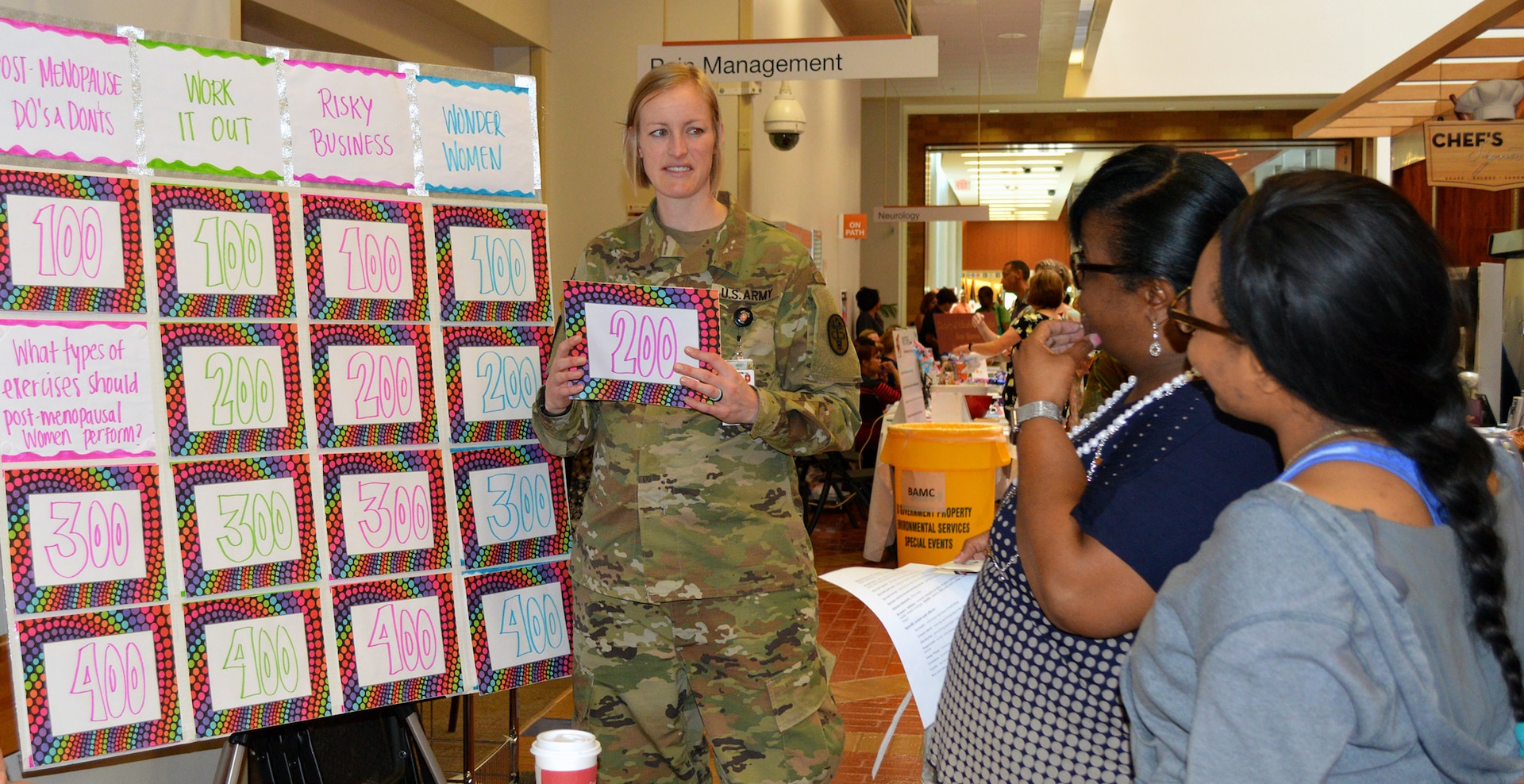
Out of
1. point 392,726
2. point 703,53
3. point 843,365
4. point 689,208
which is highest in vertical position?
point 703,53

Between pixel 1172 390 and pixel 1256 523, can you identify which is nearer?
pixel 1256 523

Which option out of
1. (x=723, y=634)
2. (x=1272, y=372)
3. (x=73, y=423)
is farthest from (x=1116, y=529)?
(x=73, y=423)

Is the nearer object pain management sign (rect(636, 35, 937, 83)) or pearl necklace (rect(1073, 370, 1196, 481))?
pearl necklace (rect(1073, 370, 1196, 481))

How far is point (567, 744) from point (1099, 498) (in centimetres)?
64

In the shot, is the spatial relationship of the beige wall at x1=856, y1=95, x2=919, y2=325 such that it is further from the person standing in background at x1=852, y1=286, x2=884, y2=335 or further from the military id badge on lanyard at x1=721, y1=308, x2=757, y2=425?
the military id badge on lanyard at x1=721, y1=308, x2=757, y2=425

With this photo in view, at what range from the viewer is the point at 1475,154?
7.85m

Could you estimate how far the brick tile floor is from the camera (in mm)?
3742

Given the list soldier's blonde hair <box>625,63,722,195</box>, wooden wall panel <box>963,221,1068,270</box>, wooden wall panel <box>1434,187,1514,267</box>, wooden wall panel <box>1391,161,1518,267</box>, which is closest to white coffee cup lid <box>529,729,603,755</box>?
soldier's blonde hair <box>625,63,722,195</box>

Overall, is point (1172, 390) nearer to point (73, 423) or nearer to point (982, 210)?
point (73, 423)

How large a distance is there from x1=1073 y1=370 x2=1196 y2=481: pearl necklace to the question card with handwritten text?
71 cm

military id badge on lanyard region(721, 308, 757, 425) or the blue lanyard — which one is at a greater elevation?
military id badge on lanyard region(721, 308, 757, 425)

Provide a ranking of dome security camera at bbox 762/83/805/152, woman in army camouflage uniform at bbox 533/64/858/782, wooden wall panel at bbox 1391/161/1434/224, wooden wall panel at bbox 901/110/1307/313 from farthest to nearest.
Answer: wooden wall panel at bbox 901/110/1307/313
wooden wall panel at bbox 1391/161/1434/224
dome security camera at bbox 762/83/805/152
woman in army camouflage uniform at bbox 533/64/858/782

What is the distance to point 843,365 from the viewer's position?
7.50 feet

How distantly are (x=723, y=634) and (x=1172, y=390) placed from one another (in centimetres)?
104
